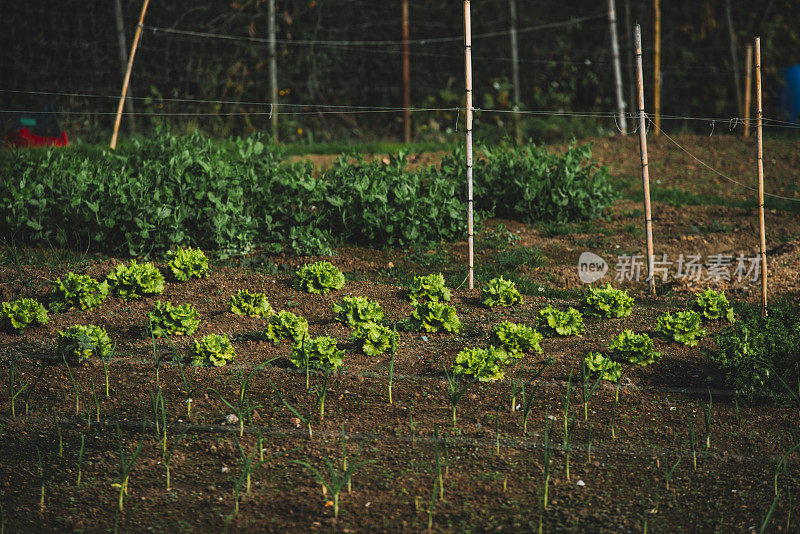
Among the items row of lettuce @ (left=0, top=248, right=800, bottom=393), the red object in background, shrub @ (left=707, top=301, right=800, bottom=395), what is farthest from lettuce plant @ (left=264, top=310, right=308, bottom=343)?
the red object in background

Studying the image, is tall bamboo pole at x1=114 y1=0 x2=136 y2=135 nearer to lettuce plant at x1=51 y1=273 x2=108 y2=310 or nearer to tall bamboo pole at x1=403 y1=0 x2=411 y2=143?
tall bamboo pole at x1=403 y1=0 x2=411 y2=143

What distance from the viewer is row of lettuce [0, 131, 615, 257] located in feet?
21.4

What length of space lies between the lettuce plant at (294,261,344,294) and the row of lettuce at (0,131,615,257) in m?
0.78

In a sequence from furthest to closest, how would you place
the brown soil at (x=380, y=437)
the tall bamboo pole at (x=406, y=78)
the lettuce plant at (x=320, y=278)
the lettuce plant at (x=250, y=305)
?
the tall bamboo pole at (x=406, y=78) → the lettuce plant at (x=320, y=278) → the lettuce plant at (x=250, y=305) → the brown soil at (x=380, y=437)

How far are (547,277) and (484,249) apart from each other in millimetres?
730

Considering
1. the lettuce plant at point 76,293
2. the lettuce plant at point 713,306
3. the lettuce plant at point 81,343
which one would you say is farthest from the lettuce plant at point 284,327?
the lettuce plant at point 713,306

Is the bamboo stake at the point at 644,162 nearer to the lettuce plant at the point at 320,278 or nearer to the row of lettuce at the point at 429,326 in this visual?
the row of lettuce at the point at 429,326

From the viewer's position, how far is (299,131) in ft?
38.5

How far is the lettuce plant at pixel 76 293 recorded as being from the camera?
216 inches

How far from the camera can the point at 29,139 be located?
9.38 m

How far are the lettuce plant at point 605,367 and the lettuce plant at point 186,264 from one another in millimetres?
2953

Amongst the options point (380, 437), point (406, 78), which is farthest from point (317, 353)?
point (406, 78)

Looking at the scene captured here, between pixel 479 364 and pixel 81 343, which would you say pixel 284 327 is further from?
pixel 479 364

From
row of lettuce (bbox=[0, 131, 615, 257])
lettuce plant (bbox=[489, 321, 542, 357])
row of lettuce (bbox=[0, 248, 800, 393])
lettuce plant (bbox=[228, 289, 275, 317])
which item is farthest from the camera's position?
A: row of lettuce (bbox=[0, 131, 615, 257])
